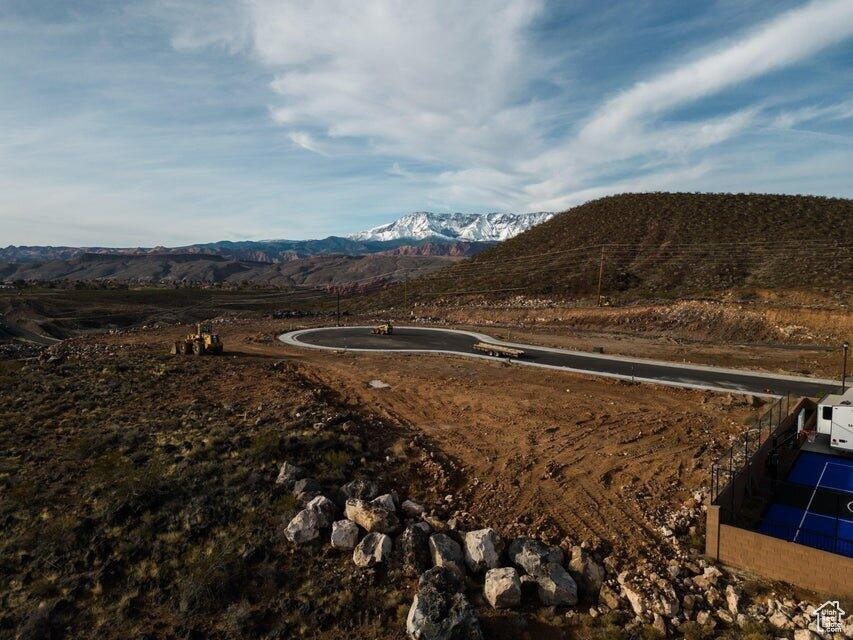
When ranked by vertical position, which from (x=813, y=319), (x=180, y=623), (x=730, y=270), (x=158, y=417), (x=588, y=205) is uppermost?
(x=588, y=205)

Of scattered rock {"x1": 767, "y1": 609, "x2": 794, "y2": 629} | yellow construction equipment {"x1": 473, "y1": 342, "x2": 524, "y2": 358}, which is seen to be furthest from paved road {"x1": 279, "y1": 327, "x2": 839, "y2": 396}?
scattered rock {"x1": 767, "y1": 609, "x2": 794, "y2": 629}

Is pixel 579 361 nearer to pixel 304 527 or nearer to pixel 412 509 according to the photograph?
pixel 412 509

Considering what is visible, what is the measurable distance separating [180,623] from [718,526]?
44.7ft

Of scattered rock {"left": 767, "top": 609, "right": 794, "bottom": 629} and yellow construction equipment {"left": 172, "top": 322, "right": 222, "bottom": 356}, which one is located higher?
yellow construction equipment {"left": 172, "top": 322, "right": 222, "bottom": 356}

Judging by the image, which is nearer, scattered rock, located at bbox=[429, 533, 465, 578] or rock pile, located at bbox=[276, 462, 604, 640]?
rock pile, located at bbox=[276, 462, 604, 640]

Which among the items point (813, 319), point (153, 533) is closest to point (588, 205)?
point (813, 319)

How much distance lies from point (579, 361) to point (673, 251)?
47033mm

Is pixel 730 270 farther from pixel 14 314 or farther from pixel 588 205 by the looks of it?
pixel 14 314

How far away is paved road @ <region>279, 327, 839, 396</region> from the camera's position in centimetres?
2608

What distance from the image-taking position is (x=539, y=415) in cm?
2228

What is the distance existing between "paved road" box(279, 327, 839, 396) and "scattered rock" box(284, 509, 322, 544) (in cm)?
2136

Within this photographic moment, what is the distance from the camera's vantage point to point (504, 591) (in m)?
10.9

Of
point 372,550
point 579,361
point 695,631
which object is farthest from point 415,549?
point 579,361

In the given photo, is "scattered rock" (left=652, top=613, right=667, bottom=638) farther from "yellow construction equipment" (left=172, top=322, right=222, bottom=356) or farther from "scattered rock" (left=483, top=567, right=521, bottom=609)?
"yellow construction equipment" (left=172, top=322, right=222, bottom=356)
